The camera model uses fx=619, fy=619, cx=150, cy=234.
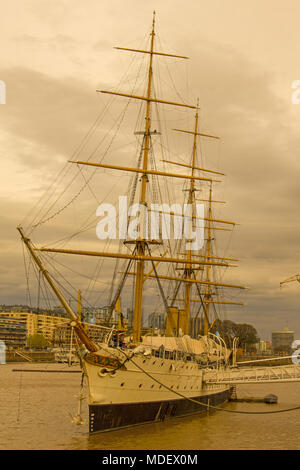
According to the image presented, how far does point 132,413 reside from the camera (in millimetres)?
32438

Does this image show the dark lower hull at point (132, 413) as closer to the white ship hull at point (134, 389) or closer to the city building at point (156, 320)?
the white ship hull at point (134, 389)

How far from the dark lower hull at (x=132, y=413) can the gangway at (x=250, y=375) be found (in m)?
4.40

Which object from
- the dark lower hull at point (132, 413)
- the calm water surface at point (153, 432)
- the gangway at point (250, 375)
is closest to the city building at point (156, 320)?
the gangway at point (250, 375)

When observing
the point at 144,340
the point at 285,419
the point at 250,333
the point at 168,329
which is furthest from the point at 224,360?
the point at 250,333

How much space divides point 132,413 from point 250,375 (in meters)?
12.7

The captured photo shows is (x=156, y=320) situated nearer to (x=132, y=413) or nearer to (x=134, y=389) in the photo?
(x=134, y=389)

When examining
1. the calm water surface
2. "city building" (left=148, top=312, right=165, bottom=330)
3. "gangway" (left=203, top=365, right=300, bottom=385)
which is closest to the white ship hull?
the calm water surface

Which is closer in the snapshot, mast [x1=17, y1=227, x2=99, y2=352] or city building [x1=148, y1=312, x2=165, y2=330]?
mast [x1=17, y1=227, x2=99, y2=352]

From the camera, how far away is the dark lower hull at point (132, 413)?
30547mm

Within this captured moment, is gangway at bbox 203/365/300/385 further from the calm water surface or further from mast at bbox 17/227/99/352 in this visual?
mast at bbox 17/227/99/352

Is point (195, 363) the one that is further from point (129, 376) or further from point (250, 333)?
point (250, 333)

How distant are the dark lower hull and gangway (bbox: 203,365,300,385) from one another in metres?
4.40

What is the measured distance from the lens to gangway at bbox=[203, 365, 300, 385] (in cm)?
4044

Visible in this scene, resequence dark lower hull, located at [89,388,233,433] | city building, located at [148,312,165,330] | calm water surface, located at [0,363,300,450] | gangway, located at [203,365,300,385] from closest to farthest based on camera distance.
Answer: calm water surface, located at [0,363,300,450]
dark lower hull, located at [89,388,233,433]
gangway, located at [203,365,300,385]
city building, located at [148,312,165,330]
